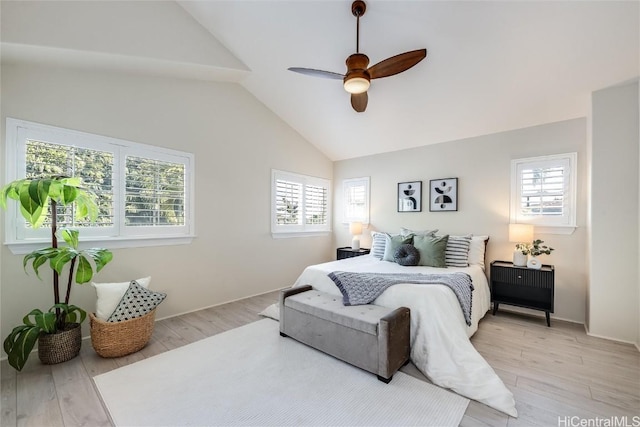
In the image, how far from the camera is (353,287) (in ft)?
8.76

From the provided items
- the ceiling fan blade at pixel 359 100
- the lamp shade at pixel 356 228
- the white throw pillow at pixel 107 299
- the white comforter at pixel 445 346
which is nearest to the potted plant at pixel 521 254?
the white comforter at pixel 445 346

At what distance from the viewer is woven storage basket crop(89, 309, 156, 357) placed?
2.43 metres

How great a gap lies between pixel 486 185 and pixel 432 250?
4.42ft

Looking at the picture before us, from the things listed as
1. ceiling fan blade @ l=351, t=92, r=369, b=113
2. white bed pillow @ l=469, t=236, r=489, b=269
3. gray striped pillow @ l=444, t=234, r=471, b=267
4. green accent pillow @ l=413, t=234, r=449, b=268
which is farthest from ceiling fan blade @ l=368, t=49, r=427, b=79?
white bed pillow @ l=469, t=236, r=489, b=269

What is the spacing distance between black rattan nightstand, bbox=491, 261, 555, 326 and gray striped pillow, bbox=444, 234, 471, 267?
0.37 metres

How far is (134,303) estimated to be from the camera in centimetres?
261

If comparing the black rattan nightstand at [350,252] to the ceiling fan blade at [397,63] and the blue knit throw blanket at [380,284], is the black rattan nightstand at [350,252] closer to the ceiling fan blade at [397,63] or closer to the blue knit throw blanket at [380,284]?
the blue knit throw blanket at [380,284]

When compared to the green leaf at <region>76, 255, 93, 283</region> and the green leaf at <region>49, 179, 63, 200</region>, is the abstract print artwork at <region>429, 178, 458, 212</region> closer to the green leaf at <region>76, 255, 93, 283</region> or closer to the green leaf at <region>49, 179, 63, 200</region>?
the green leaf at <region>76, 255, 93, 283</region>

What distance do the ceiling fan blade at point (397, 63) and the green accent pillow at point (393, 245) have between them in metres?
2.25

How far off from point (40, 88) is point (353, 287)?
11.6ft

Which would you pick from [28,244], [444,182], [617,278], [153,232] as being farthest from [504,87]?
[28,244]

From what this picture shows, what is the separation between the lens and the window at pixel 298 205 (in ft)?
15.6

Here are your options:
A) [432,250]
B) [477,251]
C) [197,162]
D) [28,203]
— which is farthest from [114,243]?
[477,251]

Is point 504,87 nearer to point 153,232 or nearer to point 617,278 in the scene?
point 617,278
